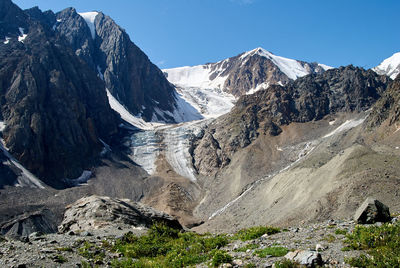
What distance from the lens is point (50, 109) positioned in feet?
339

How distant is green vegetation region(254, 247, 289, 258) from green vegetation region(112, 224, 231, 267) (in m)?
0.97

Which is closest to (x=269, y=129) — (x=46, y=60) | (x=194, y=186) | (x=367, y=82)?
(x=194, y=186)

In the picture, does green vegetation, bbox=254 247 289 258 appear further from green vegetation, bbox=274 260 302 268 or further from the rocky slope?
the rocky slope

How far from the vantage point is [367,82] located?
119938mm

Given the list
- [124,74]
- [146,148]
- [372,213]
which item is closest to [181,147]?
[146,148]

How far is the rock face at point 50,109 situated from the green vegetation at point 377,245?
87.5 meters

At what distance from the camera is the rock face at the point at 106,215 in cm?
1978

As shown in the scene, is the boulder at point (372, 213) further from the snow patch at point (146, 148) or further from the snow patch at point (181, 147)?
the snow patch at point (146, 148)

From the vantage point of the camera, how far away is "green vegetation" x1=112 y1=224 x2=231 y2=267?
1127cm

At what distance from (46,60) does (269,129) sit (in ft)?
258

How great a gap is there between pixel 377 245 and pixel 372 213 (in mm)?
3715

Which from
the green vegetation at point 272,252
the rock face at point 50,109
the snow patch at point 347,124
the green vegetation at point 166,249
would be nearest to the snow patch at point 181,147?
the rock face at point 50,109

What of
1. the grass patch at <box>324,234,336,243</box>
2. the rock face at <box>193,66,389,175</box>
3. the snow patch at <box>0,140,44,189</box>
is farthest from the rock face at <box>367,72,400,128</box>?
the snow patch at <box>0,140,44,189</box>

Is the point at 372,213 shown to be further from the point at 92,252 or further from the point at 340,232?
the point at 92,252
